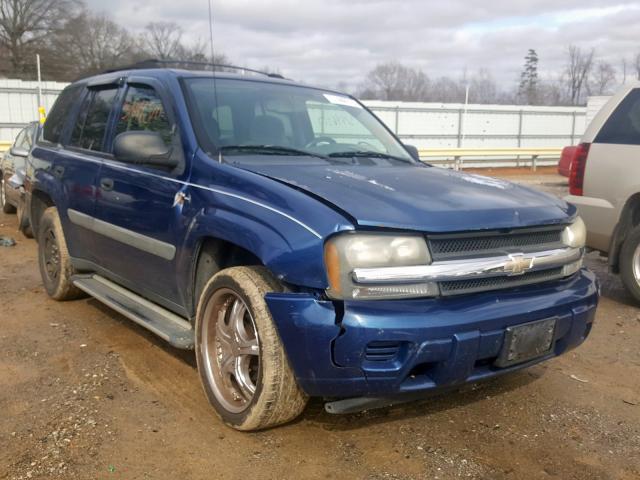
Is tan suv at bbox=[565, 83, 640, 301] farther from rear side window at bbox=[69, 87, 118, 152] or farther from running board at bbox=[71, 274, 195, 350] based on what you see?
rear side window at bbox=[69, 87, 118, 152]

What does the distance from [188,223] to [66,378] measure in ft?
4.38

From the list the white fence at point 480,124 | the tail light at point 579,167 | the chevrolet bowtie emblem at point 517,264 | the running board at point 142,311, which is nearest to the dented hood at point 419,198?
the chevrolet bowtie emblem at point 517,264

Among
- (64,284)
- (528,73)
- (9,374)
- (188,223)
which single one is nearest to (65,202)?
(64,284)

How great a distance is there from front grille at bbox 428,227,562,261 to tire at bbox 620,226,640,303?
2698 mm

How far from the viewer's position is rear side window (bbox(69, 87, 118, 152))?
4.62 m

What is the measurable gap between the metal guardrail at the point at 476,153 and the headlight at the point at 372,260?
18.0 meters

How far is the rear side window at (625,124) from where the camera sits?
5.67 meters

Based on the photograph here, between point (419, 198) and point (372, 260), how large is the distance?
20.4 inches

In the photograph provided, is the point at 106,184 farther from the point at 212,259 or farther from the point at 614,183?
the point at 614,183

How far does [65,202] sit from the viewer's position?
491 centimetres

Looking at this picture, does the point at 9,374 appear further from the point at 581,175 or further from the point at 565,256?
the point at 581,175

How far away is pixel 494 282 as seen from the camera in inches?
116

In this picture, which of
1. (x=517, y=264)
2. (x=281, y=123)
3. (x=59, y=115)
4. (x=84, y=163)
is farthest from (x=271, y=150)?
(x=59, y=115)

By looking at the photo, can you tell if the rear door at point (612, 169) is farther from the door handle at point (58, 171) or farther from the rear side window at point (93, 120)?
the door handle at point (58, 171)
